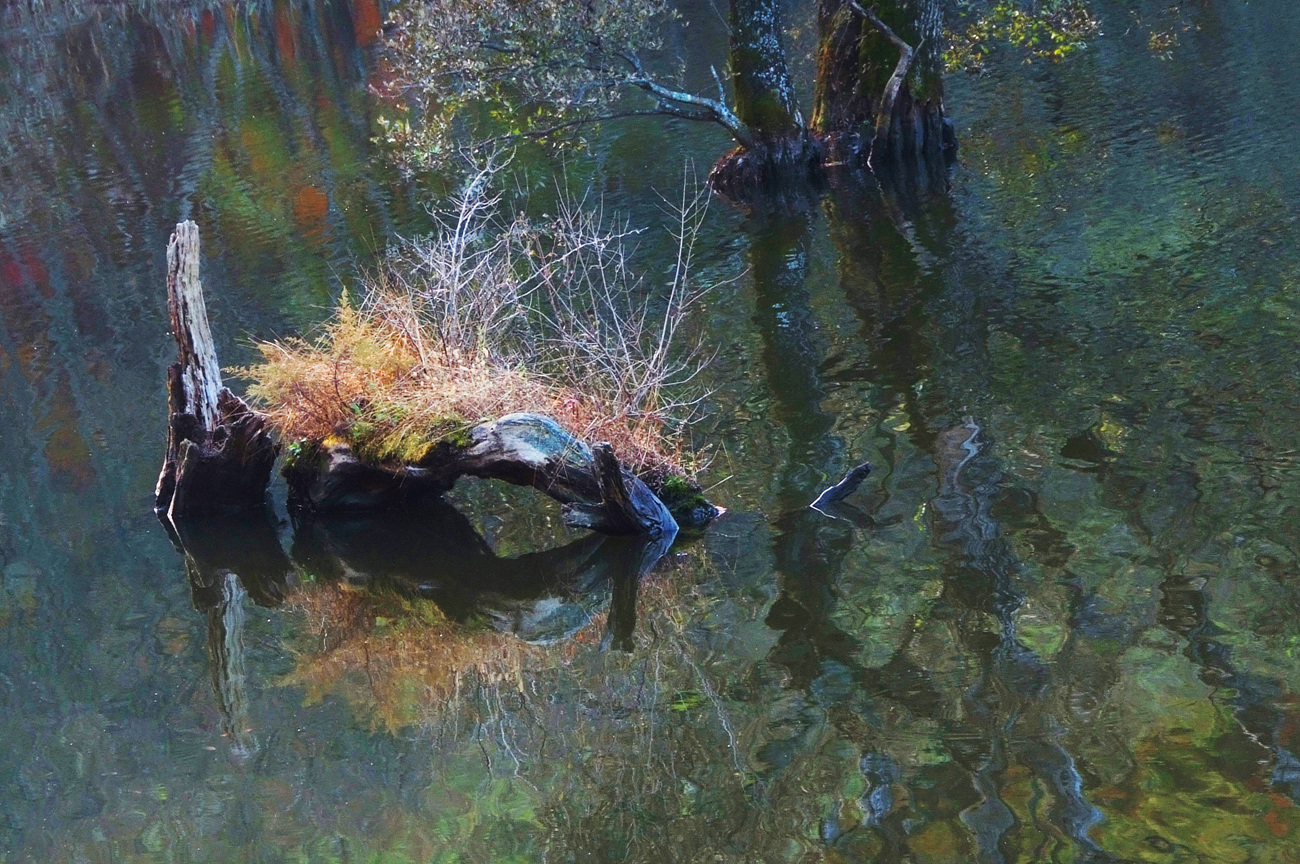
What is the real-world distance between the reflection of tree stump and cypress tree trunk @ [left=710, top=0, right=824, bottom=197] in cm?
1059

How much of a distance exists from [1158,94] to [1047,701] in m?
17.6

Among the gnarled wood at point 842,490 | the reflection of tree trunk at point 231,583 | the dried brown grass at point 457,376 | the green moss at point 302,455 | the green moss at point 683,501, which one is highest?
the dried brown grass at point 457,376

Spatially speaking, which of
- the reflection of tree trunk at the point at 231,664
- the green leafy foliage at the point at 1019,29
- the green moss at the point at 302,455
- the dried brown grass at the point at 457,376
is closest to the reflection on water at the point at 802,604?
the reflection of tree trunk at the point at 231,664

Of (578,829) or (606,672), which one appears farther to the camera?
(606,672)

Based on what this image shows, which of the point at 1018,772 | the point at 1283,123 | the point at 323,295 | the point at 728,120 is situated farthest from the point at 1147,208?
the point at 1018,772

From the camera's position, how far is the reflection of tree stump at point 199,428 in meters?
9.95

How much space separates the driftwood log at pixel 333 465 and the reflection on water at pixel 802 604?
0.80 ft

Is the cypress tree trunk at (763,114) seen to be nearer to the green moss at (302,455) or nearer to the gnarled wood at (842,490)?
the green moss at (302,455)

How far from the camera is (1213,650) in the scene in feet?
21.3

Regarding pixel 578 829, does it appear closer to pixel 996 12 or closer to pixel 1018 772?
pixel 1018 772

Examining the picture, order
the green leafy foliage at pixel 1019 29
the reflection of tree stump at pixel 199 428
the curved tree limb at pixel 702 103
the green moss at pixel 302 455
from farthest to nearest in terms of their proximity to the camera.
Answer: the green leafy foliage at pixel 1019 29 → the curved tree limb at pixel 702 103 → the green moss at pixel 302 455 → the reflection of tree stump at pixel 199 428

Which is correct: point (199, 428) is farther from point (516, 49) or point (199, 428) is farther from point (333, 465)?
point (516, 49)

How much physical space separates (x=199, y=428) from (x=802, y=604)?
5025 millimetres

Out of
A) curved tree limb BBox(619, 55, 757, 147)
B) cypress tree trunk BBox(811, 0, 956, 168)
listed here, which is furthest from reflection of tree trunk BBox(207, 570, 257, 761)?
cypress tree trunk BBox(811, 0, 956, 168)
